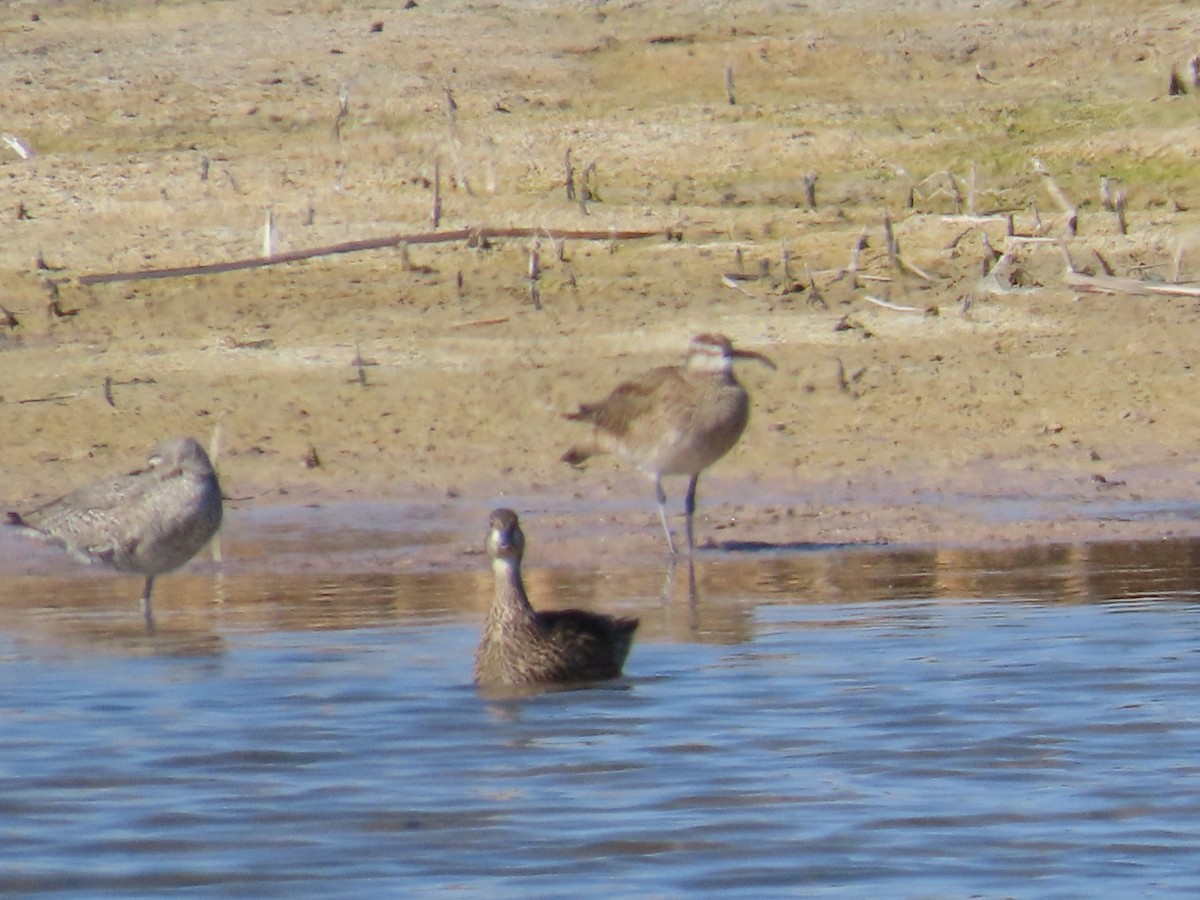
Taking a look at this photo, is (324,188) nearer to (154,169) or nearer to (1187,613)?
(154,169)

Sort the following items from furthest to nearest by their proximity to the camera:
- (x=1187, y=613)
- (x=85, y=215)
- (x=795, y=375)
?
(x=85, y=215)
(x=795, y=375)
(x=1187, y=613)

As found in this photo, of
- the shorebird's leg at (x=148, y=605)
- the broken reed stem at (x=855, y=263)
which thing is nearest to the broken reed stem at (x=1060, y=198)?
the broken reed stem at (x=855, y=263)

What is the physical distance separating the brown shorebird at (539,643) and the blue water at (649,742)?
10 centimetres

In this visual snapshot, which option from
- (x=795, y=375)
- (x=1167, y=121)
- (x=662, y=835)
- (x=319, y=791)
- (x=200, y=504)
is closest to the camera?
(x=662, y=835)

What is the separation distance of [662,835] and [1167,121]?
503 inches

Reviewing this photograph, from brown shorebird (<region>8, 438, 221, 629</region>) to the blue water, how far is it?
0.88 ft

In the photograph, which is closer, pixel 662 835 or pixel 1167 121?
pixel 662 835

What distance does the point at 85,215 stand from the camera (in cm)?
1745

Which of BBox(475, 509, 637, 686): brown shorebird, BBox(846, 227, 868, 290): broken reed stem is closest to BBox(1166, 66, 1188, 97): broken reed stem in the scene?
BBox(846, 227, 868, 290): broken reed stem

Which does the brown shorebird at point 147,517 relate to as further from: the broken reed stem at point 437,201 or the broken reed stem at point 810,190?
the broken reed stem at point 810,190

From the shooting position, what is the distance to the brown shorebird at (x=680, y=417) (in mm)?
12547

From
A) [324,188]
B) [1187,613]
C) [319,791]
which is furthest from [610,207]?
[319,791]

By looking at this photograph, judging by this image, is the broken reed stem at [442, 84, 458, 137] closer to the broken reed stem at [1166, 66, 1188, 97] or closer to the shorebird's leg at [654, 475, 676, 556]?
the broken reed stem at [1166, 66, 1188, 97]

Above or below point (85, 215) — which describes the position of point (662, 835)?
below
